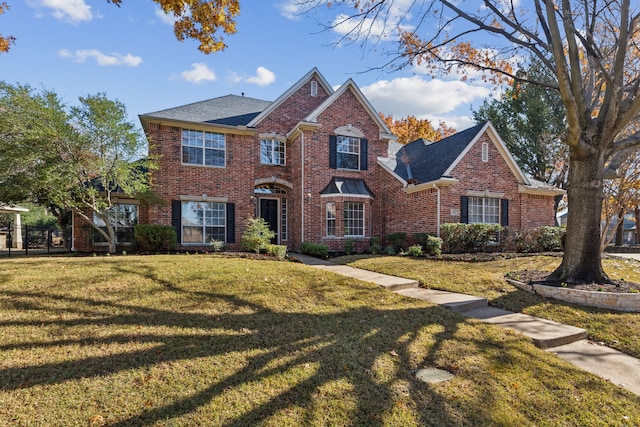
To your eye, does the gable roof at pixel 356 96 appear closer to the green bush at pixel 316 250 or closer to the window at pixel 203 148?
the window at pixel 203 148

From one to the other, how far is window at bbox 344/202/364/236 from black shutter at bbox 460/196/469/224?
410cm

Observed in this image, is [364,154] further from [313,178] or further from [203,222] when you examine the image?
[203,222]

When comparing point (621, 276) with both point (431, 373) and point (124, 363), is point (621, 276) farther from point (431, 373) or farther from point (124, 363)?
point (124, 363)

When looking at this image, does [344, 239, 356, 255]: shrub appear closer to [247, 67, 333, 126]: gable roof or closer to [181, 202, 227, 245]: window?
[181, 202, 227, 245]: window

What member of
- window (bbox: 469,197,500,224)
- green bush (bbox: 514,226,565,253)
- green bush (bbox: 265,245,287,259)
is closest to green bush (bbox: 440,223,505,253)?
window (bbox: 469,197,500,224)

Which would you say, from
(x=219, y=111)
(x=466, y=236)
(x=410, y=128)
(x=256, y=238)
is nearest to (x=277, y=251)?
(x=256, y=238)

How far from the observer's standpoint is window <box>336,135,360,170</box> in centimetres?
1538

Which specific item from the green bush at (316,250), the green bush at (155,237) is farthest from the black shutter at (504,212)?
the green bush at (155,237)

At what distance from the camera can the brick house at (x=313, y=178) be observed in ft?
45.3

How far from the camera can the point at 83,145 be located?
10289 millimetres

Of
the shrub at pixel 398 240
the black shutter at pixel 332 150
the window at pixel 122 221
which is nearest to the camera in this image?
the window at pixel 122 221

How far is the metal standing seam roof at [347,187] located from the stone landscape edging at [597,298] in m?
8.58

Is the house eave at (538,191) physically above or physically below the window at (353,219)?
above

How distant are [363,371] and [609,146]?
8299 mm
